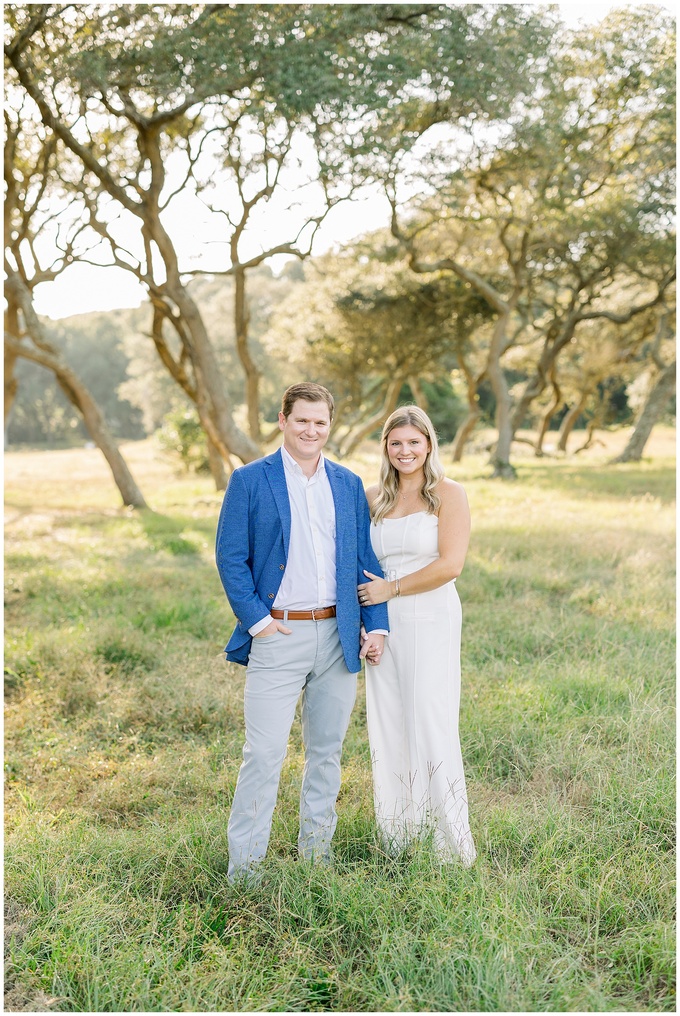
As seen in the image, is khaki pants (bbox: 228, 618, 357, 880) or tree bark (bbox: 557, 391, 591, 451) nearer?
khaki pants (bbox: 228, 618, 357, 880)

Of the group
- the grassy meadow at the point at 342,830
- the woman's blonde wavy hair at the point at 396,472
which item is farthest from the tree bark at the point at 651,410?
the woman's blonde wavy hair at the point at 396,472

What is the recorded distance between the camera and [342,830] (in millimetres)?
3674

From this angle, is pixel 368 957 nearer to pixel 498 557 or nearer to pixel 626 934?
pixel 626 934

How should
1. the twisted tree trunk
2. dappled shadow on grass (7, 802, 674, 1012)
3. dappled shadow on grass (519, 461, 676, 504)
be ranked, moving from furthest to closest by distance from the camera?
dappled shadow on grass (519, 461, 676, 504)
the twisted tree trunk
dappled shadow on grass (7, 802, 674, 1012)

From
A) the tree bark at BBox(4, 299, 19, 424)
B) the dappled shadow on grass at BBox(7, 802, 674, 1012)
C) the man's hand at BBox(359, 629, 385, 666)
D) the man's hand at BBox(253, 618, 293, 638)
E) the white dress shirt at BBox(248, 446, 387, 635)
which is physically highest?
the tree bark at BBox(4, 299, 19, 424)

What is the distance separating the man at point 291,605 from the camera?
3.32 m

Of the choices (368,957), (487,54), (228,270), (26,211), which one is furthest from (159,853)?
(26,211)

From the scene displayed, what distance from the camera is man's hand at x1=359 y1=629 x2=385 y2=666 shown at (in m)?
3.50

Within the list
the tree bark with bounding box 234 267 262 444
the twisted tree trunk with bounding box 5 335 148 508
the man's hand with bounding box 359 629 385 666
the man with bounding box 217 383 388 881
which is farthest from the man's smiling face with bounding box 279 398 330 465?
the tree bark with bounding box 234 267 262 444

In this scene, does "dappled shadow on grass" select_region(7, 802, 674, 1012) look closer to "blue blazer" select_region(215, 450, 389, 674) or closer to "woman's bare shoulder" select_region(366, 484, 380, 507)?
"blue blazer" select_region(215, 450, 389, 674)

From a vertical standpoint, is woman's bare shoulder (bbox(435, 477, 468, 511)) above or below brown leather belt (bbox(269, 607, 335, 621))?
above

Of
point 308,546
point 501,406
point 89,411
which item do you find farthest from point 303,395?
point 501,406

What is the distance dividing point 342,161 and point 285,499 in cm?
1060

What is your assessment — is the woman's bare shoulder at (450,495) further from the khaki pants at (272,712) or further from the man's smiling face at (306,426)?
the khaki pants at (272,712)
